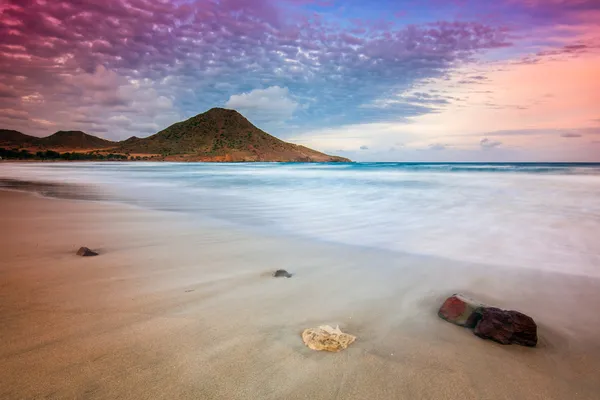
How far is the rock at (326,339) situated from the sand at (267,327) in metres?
0.07

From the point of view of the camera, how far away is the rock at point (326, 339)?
2701mm

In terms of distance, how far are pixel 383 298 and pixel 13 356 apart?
132 inches

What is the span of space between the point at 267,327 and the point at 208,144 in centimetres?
13773

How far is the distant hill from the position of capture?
12112cm

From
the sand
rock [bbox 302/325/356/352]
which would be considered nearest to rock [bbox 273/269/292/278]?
the sand

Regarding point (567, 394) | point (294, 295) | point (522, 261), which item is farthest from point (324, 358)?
point (522, 261)

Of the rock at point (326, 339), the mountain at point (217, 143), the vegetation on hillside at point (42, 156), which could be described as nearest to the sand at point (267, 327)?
the rock at point (326, 339)

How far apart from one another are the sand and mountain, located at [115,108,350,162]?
112 m

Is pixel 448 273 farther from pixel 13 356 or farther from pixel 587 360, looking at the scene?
pixel 13 356

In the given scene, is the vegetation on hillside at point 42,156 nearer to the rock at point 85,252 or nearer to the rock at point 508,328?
the rock at point 85,252

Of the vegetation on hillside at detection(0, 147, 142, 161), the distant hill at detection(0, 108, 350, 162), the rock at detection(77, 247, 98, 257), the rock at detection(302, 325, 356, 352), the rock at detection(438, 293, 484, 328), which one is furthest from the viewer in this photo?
the distant hill at detection(0, 108, 350, 162)

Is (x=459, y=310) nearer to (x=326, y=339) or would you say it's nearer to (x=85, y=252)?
(x=326, y=339)

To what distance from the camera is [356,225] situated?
857cm

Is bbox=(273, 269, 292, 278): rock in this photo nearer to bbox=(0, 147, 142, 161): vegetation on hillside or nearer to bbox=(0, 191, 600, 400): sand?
bbox=(0, 191, 600, 400): sand
